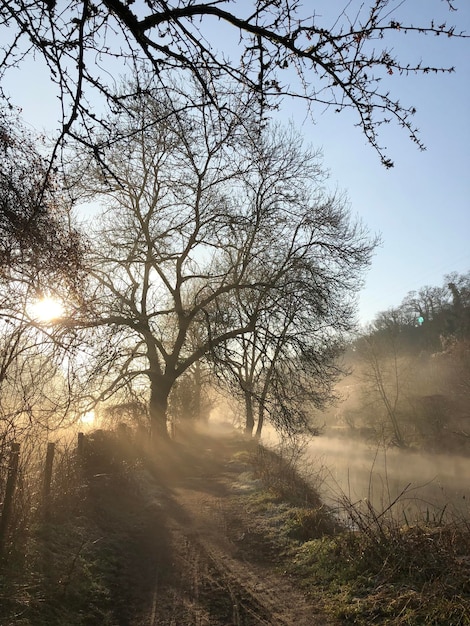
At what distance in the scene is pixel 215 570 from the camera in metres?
5.79

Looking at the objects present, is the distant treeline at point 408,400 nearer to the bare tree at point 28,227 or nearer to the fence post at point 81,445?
the fence post at point 81,445

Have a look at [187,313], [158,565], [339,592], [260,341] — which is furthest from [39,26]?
[187,313]

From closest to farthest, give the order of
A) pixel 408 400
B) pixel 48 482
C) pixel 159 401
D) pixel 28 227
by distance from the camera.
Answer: pixel 28 227
pixel 48 482
pixel 159 401
pixel 408 400

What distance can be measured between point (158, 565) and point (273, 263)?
10.1 meters

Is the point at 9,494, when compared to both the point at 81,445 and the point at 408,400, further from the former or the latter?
the point at 408,400

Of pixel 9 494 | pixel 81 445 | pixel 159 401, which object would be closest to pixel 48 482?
pixel 9 494

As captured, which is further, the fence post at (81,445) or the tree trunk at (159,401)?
the tree trunk at (159,401)

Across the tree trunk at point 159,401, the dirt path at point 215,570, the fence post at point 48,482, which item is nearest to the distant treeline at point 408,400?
the tree trunk at point 159,401

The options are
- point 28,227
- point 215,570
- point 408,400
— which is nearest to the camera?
point 28,227

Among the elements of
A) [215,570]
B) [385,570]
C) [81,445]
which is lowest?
[215,570]

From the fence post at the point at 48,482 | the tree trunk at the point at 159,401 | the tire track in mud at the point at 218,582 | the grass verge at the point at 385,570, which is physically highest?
the tree trunk at the point at 159,401

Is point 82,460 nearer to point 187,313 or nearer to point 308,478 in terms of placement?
point 308,478

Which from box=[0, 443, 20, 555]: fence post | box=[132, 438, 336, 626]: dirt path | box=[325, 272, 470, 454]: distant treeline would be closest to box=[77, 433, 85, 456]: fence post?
box=[132, 438, 336, 626]: dirt path

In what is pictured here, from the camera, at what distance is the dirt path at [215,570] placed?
4.48 m
